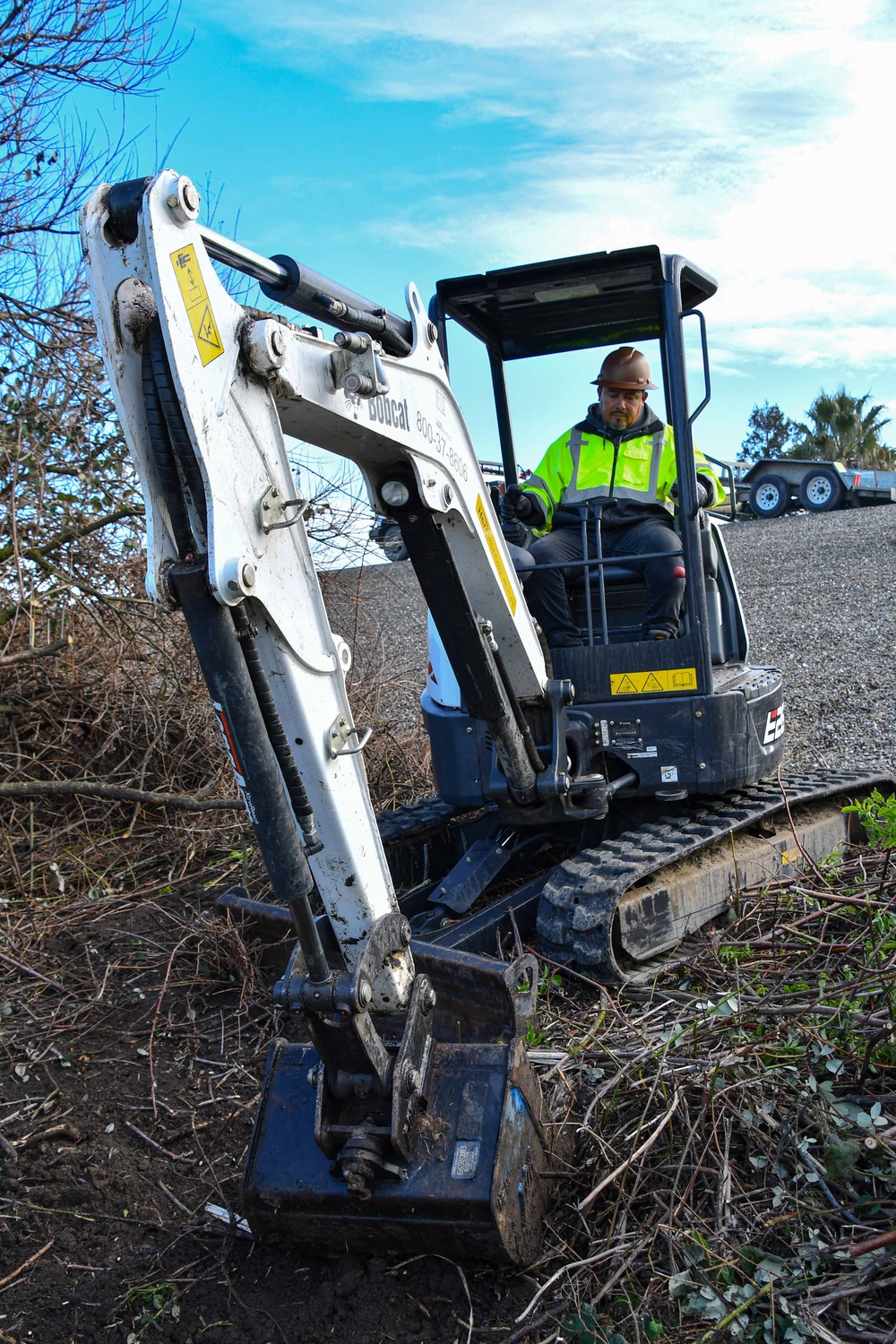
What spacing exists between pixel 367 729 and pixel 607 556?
8.56 ft

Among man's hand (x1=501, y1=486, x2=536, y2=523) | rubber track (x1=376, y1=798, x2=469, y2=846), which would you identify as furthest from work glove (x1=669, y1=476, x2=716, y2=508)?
rubber track (x1=376, y1=798, x2=469, y2=846)

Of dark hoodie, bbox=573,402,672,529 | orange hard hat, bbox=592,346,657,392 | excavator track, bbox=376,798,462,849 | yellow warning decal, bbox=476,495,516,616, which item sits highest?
orange hard hat, bbox=592,346,657,392

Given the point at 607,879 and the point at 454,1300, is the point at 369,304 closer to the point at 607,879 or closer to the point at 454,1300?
the point at 607,879

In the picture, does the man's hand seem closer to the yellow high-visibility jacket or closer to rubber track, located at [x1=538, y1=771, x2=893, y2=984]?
the yellow high-visibility jacket

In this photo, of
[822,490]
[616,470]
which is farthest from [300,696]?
[822,490]

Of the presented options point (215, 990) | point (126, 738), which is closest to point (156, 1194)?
point (215, 990)

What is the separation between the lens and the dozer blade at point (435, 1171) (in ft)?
8.45

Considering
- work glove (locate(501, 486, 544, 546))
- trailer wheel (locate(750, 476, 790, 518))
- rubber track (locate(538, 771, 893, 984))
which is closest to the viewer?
rubber track (locate(538, 771, 893, 984))

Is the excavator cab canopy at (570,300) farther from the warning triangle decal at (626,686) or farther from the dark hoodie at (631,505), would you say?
the warning triangle decal at (626,686)

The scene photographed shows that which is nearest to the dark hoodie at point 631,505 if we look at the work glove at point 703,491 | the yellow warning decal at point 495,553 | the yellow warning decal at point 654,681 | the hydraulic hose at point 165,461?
the work glove at point 703,491

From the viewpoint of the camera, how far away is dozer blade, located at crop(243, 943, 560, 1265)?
2574mm

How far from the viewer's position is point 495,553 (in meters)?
3.83

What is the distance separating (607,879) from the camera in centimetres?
412

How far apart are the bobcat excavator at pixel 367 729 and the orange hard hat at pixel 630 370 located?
1.51ft
